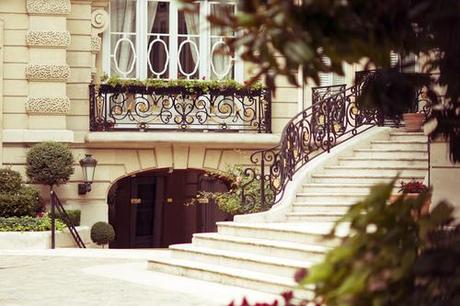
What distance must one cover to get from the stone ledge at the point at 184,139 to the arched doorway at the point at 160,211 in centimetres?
428

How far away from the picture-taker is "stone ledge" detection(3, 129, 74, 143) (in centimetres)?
2030

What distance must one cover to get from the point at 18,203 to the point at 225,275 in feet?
23.5

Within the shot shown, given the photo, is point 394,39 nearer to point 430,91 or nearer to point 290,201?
point 430,91

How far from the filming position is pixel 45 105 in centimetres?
2039

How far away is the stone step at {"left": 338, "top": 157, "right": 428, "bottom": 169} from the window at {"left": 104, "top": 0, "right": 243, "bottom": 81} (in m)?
5.52

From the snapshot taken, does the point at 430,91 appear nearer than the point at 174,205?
Yes

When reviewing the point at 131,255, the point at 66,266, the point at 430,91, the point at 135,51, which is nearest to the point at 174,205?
the point at 135,51

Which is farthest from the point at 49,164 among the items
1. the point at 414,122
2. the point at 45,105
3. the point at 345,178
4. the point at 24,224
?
the point at 414,122

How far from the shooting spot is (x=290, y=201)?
15430mm

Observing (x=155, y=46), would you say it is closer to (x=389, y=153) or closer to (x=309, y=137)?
(x=309, y=137)

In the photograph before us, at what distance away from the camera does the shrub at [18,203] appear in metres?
19.1

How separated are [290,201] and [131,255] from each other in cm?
309

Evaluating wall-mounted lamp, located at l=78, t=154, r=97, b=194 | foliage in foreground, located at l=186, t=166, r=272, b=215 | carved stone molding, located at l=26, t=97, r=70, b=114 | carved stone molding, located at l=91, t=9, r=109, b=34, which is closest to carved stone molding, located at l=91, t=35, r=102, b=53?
carved stone molding, located at l=91, t=9, r=109, b=34

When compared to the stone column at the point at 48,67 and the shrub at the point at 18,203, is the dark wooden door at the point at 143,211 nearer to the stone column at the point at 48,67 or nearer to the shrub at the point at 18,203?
the stone column at the point at 48,67
